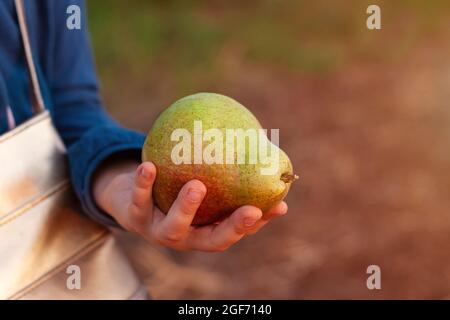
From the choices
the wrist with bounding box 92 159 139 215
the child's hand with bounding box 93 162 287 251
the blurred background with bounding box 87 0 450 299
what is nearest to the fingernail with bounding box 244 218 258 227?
the child's hand with bounding box 93 162 287 251

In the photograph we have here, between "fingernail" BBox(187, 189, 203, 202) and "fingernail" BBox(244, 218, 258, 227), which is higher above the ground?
"fingernail" BBox(187, 189, 203, 202)

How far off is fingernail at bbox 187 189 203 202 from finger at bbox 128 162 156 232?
6 cm

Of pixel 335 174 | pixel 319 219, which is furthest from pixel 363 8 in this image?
pixel 319 219

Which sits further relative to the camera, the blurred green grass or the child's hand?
the blurred green grass

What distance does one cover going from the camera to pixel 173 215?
1005 millimetres

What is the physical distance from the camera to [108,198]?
1.21 meters

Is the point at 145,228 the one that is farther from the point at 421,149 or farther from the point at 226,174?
the point at 421,149

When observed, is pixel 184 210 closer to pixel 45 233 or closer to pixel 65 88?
pixel 45 233

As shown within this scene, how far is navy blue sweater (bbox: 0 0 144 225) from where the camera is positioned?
1.26 m

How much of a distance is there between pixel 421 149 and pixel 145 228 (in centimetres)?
236
